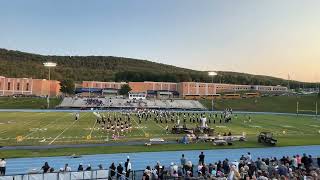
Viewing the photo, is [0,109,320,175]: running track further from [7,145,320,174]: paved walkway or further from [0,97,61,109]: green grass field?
[0,97,61,109]: green grass field

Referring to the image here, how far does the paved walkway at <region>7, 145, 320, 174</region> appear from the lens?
2148cm

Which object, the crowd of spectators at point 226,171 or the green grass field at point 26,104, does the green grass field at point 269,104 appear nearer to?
the green grass field at point 26,104

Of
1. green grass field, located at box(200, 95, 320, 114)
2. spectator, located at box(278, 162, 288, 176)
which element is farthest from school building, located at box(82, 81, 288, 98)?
spectator, located at box(278, 162, 288, 176)

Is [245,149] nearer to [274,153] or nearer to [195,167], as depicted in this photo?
[274,153]

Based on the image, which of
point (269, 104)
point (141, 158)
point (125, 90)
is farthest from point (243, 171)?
point (125, 90)

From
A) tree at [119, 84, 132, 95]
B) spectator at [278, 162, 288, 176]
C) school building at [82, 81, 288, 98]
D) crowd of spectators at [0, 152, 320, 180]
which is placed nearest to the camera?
crowd of spectators at [0, 152, 320, 180]

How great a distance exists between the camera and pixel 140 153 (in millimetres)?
26047

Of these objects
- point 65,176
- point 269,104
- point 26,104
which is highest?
point 269,104

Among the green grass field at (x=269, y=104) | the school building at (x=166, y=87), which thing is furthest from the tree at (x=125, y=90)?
the green grass field at (x=269, y=104)

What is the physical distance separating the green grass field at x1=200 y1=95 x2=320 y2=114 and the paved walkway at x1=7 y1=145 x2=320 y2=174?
62.3 meters

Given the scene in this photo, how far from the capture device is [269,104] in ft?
325

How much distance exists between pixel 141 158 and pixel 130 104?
7085 cm

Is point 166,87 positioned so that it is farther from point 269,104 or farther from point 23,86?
point 269,104

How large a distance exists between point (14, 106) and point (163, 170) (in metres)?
74.2
